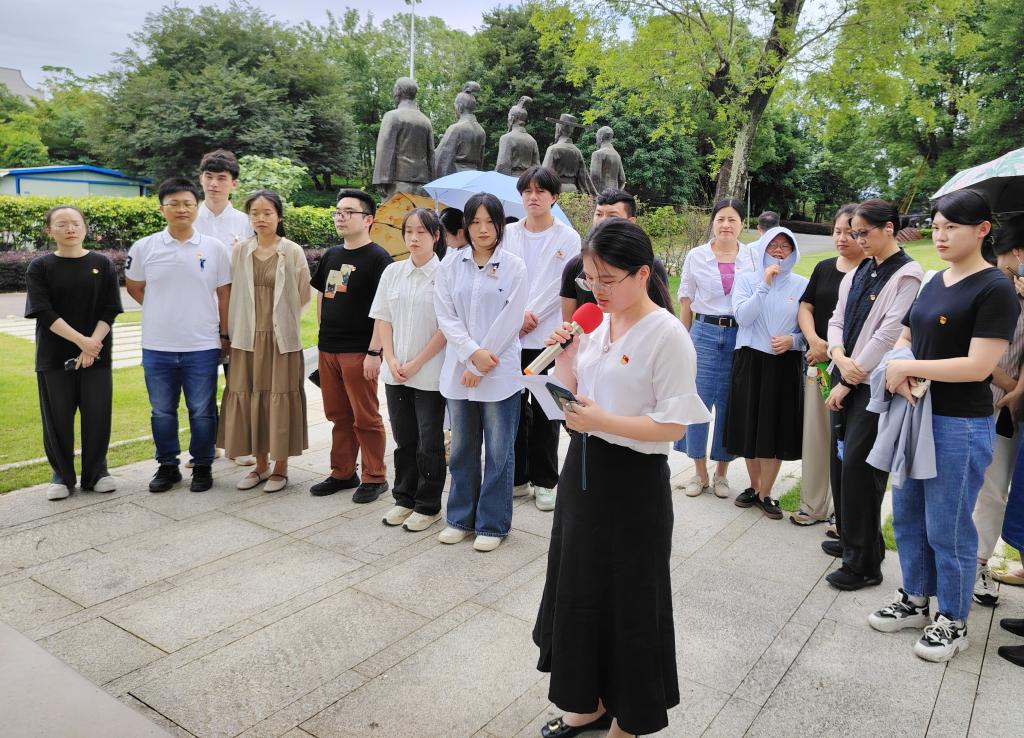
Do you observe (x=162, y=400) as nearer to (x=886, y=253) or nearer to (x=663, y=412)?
(x=663, y=412)

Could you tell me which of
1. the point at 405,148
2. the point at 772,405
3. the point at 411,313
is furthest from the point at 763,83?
the point at 411,313

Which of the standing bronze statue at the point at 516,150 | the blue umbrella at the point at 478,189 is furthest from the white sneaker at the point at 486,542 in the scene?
the standing bronze statue at the point at 516,150

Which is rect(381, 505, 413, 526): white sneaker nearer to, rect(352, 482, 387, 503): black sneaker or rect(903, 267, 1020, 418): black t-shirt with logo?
rect(352, 482, 387, 503): black sneaker

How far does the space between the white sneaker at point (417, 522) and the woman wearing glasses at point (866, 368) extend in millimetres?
2262

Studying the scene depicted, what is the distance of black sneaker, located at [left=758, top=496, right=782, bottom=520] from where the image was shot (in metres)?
4.70

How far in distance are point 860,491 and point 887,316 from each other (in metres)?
0.88

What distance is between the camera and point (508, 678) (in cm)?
286

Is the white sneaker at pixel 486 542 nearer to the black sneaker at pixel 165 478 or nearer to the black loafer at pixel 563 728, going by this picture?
the black loafer at pixel 563 728

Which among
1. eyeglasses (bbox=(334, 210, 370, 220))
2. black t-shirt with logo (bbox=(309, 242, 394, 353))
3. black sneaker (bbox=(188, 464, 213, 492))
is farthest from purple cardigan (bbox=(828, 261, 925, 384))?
black sneaker (bbox=(188, 464, 213, 492))

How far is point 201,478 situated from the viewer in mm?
4996

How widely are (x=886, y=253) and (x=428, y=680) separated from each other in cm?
300

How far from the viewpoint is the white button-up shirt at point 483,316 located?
4.07 m

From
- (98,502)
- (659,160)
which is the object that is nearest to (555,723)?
(98,502)

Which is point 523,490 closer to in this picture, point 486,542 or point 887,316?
point 486,542
